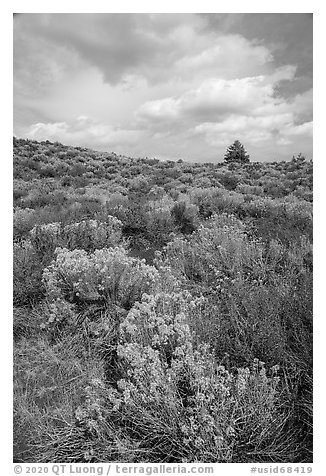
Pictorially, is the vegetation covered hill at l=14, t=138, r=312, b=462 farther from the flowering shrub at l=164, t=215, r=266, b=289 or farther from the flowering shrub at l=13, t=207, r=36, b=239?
the flowering shrub at l=13, t=207, r=36, b=239

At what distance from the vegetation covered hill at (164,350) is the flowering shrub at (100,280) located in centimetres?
2

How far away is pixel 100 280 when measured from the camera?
3.98 meters

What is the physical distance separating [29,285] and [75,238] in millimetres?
1266

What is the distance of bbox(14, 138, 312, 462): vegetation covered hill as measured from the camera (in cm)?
247

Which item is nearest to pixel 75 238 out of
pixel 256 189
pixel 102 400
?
pixel 102 400

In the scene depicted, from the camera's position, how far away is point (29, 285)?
4.18 m

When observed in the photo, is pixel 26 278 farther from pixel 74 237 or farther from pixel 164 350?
pixel 164 350

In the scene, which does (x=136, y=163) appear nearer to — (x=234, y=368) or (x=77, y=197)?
(x=77, y=197)

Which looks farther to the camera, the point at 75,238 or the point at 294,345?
the point at 75,238

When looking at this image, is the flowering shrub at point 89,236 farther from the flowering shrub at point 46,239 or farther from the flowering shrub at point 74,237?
the flowering shrub at point 46,239

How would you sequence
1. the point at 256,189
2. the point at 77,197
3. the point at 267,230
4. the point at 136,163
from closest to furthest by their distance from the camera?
the point at 267,230
the point at 77,197
the point at 256,189
the point at 136,163

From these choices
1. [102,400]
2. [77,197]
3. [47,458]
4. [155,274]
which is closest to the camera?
[47,458]

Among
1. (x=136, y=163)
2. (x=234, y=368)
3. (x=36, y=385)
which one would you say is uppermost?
(x=136, y=163)

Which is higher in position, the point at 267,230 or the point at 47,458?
the point at 267,230
